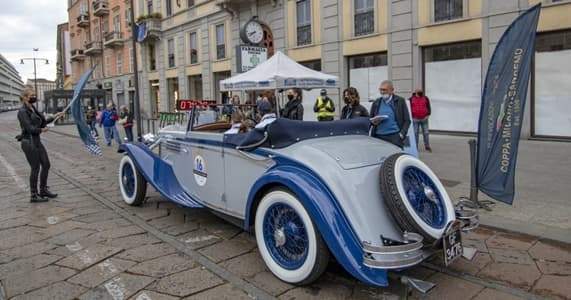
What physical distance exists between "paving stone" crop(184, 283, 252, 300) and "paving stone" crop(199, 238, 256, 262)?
653 millimetres

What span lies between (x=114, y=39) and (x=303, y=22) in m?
24.0

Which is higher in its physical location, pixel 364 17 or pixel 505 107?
pixel 364 17

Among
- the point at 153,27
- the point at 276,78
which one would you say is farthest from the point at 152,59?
the point at 276,78

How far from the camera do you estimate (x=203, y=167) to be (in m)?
4.86

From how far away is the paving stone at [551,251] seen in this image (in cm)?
397

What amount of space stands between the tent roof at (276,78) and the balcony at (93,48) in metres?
38.4

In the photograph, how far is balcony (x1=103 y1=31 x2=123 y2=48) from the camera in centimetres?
3737

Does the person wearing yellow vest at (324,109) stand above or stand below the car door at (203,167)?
above

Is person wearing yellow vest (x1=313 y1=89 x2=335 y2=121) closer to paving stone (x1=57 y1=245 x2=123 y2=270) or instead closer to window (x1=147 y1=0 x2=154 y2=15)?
paving stone (x1=57 y1=245 x2=123 y2=270)

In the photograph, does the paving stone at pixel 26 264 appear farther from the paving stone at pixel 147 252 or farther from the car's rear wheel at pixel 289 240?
the car's rear wheel at pixel 289 240

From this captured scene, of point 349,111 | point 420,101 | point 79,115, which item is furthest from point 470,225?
point 420,101

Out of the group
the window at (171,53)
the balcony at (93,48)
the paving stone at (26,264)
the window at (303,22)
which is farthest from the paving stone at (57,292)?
the balcony at (93,48)

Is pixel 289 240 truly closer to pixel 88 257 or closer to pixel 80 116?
pixel 88 257

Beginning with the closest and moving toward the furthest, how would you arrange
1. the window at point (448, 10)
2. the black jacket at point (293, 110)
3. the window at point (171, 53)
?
the black jacket at point (293, 110)
the window at point (448, 10)
the window at point (171, 53)
